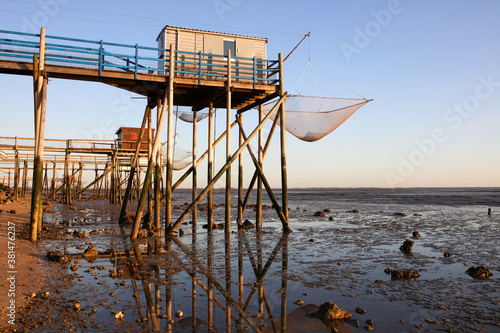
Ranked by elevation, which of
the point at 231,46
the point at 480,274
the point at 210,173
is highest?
the point at 231,46

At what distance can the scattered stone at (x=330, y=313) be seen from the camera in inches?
220

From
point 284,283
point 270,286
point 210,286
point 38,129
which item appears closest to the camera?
point 210,286

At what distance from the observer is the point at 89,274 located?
25.9 feet

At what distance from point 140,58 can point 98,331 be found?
992cm

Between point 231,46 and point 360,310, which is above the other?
point 231,46

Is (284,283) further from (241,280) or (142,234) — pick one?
(142,234)

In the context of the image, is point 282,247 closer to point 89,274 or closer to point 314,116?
point 89,274

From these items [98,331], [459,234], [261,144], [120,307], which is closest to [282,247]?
[261,144]

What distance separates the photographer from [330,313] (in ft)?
18.3

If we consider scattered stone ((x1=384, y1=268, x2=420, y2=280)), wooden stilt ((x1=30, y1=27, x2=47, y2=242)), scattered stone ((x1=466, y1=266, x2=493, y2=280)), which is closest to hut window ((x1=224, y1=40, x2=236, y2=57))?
wooden stilt ((x1=30, y1=27, x2=47, y2=242))

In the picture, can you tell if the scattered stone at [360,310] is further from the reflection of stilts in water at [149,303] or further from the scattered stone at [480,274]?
the scattered stone at [480,274]

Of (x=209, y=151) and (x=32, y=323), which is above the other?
(x=209, y=151)

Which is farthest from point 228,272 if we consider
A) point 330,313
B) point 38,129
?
point 38,129

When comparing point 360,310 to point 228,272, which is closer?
point 360,310
